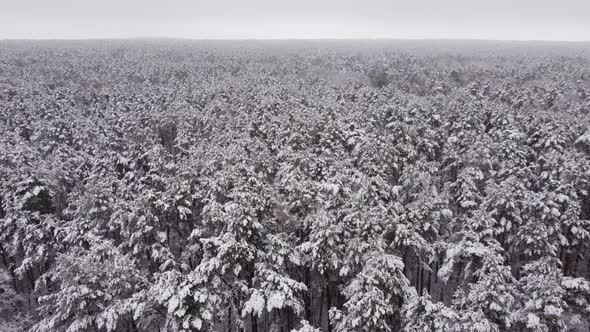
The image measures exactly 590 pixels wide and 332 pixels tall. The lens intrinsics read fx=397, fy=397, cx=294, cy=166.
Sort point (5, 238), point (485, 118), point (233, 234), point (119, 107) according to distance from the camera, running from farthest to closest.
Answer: point (119, 107)
point (485, 118)
point (5, 238)
point (233, 234)

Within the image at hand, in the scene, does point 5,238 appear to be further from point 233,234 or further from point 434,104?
point 434,104

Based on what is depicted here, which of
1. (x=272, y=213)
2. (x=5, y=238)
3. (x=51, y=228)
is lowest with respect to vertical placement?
(x=5, y=238)

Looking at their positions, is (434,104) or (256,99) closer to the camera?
(434,104)

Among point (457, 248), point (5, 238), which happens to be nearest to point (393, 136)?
point (457, 248)

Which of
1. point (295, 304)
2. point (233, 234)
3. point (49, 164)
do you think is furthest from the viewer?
point (49, 164)

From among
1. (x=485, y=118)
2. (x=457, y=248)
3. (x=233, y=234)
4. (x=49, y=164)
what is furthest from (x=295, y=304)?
(x=485, y=118)

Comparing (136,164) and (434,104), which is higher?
(434,104)
